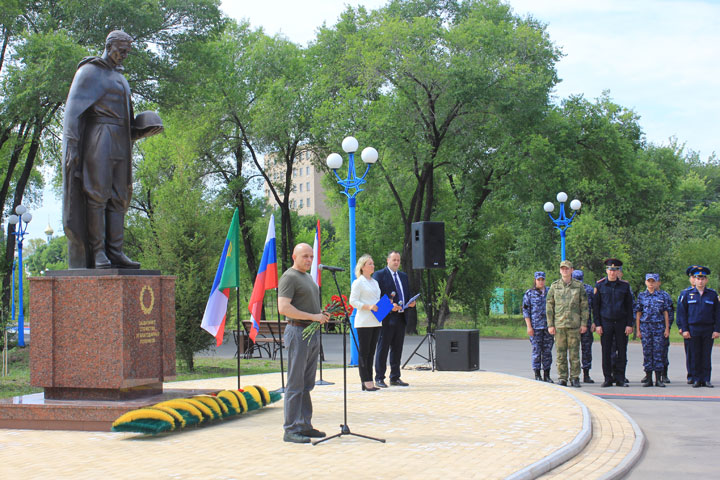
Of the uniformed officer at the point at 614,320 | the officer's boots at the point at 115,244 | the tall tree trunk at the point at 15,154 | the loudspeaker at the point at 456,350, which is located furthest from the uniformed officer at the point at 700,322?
the tall tree trunk at the point at 15,154

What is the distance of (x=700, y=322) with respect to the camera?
41.4 feet

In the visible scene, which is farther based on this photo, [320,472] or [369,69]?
[369,69]

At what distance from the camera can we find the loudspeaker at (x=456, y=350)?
547 inches

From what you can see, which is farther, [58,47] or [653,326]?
[58,47]

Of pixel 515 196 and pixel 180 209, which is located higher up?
pixel 515 196

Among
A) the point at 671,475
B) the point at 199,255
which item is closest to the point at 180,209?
the point at 199,255

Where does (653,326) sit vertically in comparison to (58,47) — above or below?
below

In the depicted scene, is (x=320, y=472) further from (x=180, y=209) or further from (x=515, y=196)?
(x=515, y=196)

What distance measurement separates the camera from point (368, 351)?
36.6 ft

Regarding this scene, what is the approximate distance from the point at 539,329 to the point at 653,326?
194 centimetres

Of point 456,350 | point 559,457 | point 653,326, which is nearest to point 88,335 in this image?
point 559,457

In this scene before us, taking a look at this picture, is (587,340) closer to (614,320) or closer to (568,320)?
(614,320)

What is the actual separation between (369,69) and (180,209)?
15.5 m

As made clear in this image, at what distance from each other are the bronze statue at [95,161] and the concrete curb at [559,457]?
5.45 metres
